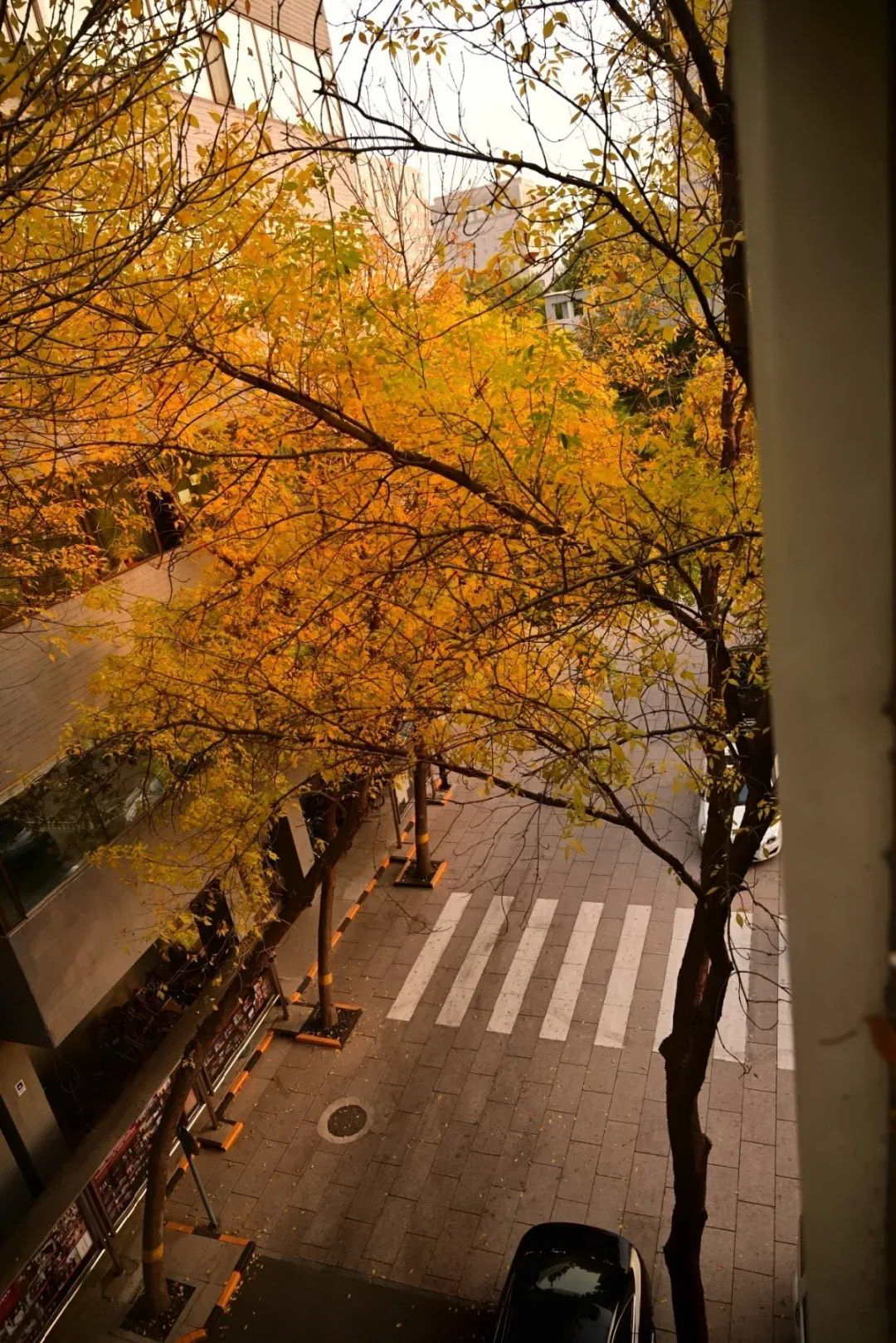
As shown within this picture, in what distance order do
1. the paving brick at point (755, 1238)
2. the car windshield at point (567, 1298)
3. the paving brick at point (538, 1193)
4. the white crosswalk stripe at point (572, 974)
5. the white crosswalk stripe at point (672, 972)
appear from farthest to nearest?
the white crosswalk stripe at point (572, 974)
the white crosswalk stripe at point (672, 972)
the paving brick at point (538, 1193)
the paving brick at point (755, 1238)
the car windshield at point (567, 1298)

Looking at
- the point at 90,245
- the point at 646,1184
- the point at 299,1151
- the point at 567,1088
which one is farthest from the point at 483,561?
the point at 299,1151

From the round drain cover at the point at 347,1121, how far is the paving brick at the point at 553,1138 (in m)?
2.29

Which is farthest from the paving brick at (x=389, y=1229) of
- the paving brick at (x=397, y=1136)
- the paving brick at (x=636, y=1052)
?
the paving brick at (x=636, y=1052)

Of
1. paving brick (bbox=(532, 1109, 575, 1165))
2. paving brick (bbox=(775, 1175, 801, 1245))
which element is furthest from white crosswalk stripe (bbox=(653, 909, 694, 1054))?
paving brick (bbox=(775, 1175, 801, 1245))

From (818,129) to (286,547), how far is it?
864cm

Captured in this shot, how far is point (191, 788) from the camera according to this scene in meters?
9.89

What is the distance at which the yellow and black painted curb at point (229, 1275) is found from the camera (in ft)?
27.3

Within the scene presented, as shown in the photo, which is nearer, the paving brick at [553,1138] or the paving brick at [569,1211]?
the paving brick at [569,1211]

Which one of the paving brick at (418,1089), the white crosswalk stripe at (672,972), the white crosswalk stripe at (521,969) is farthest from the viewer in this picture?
the white crosswalk stripe at (521,969)

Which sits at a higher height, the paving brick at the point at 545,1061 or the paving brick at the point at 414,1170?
the paving brick at the point at 545,1061

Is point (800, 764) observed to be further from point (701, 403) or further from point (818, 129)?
point (701, 403)

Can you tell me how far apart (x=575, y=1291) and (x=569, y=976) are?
5.15 m

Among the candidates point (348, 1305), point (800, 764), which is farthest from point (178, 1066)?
point (800, 764)

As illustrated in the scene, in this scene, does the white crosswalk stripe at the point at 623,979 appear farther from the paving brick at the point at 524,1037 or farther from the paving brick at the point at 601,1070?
the paving brick at the point at 524,1037
